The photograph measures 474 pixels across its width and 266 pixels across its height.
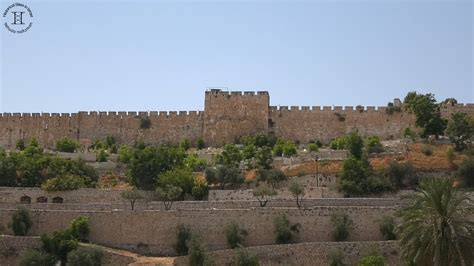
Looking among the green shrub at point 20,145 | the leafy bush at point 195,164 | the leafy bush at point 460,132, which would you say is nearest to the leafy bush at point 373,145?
the leafy bush at point 460,132

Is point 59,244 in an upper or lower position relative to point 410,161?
lower

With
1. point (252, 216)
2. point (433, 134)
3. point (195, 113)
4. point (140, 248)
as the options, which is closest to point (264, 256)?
point (252, 216)

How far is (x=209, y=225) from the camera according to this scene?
3562cm

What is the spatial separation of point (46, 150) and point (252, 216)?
2272 centimetres

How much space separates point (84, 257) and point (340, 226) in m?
9.33

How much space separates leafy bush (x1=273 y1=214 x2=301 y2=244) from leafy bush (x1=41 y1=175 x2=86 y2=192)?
1103 cm

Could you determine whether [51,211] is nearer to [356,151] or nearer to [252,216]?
[252,216]

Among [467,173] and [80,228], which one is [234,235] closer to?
[80,228]

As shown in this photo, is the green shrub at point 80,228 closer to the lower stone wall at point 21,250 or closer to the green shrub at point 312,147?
the lower stone wall at point 21,250

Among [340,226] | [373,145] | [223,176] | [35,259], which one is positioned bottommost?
[35,259]

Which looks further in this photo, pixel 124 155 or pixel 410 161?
pixel 124 155

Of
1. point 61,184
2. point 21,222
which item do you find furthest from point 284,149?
point 21,222

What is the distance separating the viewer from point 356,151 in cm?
4612

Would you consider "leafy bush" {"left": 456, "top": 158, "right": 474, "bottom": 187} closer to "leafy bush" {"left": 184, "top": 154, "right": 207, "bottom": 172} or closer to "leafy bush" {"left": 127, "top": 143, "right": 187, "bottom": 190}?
"leafy bush" {"left": 184, "top": 154, "right": 207, "bottom": 172}
